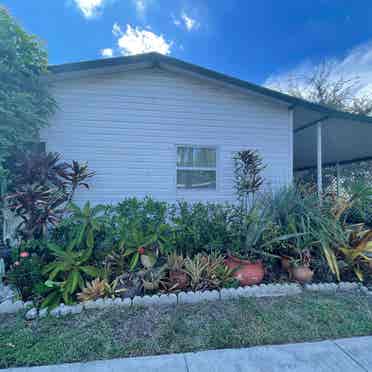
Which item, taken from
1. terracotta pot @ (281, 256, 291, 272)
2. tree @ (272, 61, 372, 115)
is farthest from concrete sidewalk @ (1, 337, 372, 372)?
tree @ (272, 61, 372, 115)

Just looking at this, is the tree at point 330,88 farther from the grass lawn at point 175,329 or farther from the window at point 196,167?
the grass lawn at point 175,329

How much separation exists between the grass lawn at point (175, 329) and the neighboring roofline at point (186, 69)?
3977mm

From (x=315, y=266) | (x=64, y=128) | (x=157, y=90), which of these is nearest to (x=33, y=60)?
(x=64, y=128)

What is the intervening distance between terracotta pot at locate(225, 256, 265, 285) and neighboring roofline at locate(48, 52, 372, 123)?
3.78m

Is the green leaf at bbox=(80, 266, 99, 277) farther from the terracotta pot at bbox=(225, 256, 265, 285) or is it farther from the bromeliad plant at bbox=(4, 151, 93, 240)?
the terracotta pot at bbox=(225, 256, 265, 285)

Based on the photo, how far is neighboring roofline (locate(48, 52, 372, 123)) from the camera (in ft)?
14.4

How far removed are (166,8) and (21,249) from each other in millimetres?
7317

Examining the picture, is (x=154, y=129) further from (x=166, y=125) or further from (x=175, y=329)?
(x=175, y=329)

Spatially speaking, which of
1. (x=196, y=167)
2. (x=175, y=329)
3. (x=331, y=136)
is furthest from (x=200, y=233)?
(x=331, y=136)

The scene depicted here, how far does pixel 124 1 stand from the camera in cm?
627

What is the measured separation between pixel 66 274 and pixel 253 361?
2.65 meters

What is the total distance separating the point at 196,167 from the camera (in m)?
5.27

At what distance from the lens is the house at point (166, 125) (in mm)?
4762

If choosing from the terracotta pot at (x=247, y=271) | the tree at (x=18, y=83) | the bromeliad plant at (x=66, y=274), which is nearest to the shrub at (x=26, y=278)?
the bromeliad plant at (x=66, y=274)
